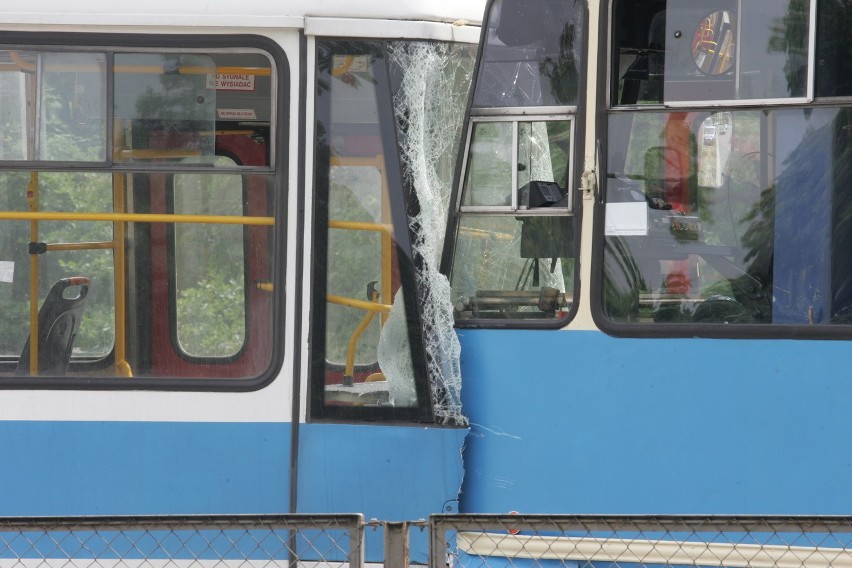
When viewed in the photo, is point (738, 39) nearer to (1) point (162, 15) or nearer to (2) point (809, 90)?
(2) point (809, 90)

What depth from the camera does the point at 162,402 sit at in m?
3.91

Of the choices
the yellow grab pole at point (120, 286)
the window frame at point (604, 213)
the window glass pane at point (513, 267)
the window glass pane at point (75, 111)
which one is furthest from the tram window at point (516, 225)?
the window glass pane at point (75, 111)

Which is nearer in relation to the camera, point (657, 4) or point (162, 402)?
point (657, 4)

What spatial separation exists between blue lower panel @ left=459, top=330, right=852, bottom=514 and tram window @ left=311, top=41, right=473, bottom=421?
255 mm

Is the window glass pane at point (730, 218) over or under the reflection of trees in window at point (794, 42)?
under

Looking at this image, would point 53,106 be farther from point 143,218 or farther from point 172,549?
point 172,549

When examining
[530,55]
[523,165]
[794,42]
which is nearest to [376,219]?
[523,165]

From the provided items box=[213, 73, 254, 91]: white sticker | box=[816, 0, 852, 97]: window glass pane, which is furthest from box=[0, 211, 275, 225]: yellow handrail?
box=[816, 0, 852, 97]: window glass pane

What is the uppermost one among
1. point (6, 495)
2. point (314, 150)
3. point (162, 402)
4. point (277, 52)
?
point (277, 52)

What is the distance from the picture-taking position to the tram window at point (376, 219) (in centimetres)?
385

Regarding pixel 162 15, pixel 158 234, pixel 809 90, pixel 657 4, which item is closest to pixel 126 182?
pixel 158 234

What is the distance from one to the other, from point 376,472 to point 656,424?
988 mm

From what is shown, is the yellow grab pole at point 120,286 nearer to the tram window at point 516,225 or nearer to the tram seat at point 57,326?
the tram seat at point 57,326

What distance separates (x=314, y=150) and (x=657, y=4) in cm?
127
